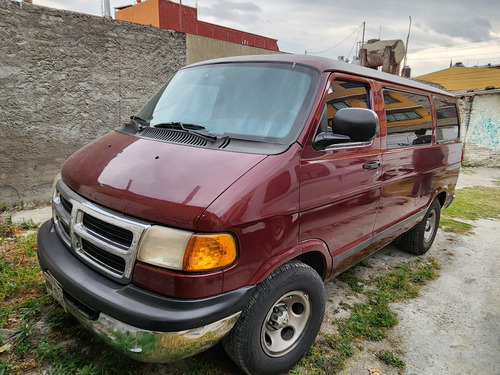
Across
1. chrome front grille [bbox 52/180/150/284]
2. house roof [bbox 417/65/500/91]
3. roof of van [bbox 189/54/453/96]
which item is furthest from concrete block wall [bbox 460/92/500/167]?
chrome front grille [bbox 52/180/150/284]

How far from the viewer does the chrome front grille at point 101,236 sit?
1.74 meters

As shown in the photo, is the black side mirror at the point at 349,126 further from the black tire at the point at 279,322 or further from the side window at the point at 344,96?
the black tire at the point at 279,322

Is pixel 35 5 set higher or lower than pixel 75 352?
higher

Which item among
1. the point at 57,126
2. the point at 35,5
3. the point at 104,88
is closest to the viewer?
the point at 35,5

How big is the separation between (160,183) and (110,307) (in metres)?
0.68

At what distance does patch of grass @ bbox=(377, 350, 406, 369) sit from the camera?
2.46 m

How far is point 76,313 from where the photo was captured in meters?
1.92

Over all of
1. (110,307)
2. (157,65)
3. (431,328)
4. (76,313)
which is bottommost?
(431,328)

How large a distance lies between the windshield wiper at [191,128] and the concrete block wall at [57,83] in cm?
345

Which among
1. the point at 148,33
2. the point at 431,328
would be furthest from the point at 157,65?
the point at 431,328

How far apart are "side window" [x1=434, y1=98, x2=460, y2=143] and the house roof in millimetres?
20002

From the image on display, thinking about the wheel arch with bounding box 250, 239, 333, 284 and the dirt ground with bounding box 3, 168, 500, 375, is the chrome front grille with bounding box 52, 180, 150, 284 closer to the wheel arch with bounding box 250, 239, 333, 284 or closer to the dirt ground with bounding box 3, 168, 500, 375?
the wheel arch with bounding box 250, 239, 333, 284

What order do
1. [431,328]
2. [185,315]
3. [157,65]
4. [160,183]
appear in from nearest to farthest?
[185,315], [160,183], [431,328], [157,65]

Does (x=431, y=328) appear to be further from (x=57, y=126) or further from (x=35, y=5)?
(x=35, y=5)
